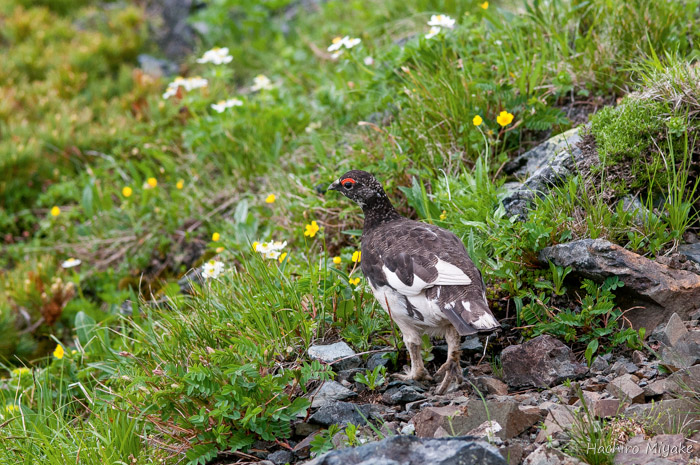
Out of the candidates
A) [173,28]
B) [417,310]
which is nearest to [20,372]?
[417,310]

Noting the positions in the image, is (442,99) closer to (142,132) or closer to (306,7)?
(142,132)

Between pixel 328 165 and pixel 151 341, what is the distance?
2.51 m

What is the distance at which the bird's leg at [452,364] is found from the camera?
3.97 meters

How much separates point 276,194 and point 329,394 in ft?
9.86

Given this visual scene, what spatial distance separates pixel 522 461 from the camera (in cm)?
317

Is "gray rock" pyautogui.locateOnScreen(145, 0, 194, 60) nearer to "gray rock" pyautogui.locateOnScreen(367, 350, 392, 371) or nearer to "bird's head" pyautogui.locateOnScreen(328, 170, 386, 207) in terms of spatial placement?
"bird's head" pyautogui.locateOnScreen(328, 170, 386, 207)

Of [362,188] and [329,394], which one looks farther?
[362,188]

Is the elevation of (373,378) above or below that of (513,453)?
below

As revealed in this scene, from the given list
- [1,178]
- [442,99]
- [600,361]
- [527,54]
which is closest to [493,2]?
[527,54]

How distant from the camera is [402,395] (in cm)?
394

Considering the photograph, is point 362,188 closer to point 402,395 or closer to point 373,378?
point 373,378

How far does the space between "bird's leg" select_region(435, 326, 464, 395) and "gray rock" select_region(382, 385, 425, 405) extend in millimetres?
129

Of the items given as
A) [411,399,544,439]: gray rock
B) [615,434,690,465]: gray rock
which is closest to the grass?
[411,399,544,439]: gray rock

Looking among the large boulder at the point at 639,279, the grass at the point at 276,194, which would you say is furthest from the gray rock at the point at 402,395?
the large boulder at the point at 639,279
